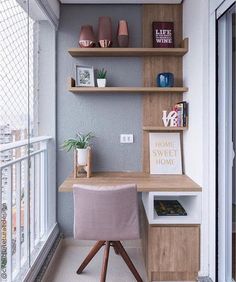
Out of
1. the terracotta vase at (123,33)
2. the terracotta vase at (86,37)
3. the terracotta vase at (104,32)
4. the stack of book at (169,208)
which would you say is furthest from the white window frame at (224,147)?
the terracotta vase at (86,37)

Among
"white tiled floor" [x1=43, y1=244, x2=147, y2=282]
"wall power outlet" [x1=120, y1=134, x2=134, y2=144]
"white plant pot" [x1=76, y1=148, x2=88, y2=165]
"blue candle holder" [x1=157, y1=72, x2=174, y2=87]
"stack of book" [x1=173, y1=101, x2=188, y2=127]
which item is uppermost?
"blue candle holder" [x1=157, y1=72, x2=174, y2=87]

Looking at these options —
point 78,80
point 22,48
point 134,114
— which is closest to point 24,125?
point 22,48

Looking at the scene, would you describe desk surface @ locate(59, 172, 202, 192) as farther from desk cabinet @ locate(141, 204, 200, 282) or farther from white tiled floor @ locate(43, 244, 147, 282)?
white tiled floor @ locate(43, 244, 147, 282)

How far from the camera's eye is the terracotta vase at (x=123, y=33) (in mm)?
3143

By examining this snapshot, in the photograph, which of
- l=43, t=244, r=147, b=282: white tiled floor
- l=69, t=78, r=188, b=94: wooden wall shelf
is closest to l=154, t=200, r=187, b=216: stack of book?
l=43, t=244, r=147, b=282: white tiled floor

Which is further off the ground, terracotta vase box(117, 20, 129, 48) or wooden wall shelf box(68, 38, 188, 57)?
terracotta vase box(117, 20, 129, 48)

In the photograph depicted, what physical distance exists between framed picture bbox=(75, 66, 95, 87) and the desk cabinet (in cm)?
154

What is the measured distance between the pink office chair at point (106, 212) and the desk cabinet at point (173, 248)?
25 centimetres

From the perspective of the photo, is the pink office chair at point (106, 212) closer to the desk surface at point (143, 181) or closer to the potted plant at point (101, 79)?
the desk surface at point (143, 181)

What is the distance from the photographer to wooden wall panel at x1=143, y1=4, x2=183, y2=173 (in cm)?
331

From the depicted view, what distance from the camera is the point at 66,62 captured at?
3.34m

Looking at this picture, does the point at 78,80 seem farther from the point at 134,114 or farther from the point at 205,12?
the point at 205,12

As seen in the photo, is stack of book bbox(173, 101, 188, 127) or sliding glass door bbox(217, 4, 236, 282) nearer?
sliding glass door bbox(217, 4, 236, 282)

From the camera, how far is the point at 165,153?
10.7ft
